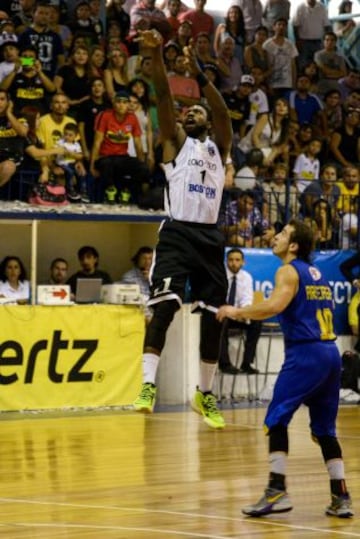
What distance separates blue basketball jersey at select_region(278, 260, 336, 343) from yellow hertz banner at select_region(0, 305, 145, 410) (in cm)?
724

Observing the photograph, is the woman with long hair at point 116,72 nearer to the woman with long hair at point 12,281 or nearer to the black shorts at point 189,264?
the woman with long hair at point 12,281

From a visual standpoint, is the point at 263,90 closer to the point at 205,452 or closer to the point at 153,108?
the point at 153,108

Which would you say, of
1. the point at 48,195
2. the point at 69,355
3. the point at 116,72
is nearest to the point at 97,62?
the point at 116,72

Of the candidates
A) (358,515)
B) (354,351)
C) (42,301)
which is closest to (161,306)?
(358,515)

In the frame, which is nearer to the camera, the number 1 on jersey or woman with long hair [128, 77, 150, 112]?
the number 1 on jersey

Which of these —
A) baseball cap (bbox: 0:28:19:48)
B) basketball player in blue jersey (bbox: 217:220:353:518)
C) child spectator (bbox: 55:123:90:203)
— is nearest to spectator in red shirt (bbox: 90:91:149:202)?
child spectator (bbox: 55:123:90:203)

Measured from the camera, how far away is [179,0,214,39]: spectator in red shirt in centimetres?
2064

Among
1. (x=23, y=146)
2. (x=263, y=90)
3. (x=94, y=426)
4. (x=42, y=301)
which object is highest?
(x=263, y=90)

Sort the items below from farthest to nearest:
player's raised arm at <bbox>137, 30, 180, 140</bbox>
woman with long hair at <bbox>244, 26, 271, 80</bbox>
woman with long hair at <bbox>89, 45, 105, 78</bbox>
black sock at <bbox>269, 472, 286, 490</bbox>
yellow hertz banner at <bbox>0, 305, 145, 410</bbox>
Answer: woman with long hair at <bbox>244, 26, 271, 80</bbox> < woman with long hair at <bbox>89, 45, 105, 78</bbox> < yellow hertz banner at <bbox>0, 305, 145, 410</bbox> < player's raised arm at <bbox>137, 30, 180, 140</bbox> < black sock at <bbox>269, 472, 286, 490</bbox>

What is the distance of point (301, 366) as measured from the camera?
26.1ft

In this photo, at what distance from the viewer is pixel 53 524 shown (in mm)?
7703

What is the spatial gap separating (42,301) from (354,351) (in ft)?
16.4

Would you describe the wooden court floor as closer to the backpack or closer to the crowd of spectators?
the backpack

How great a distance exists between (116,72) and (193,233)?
8.55 metres
